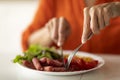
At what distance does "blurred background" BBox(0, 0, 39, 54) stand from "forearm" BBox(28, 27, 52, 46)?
0.32 m

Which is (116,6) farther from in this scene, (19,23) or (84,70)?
(19,23)

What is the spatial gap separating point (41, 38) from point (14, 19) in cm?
40

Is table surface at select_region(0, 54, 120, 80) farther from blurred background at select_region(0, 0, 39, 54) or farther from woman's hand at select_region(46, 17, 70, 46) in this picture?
blurred background at select_region(0, 0, 39, 54)

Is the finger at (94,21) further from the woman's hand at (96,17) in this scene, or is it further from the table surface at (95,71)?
the table surface at (95,71)

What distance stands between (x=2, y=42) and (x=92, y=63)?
82 cm

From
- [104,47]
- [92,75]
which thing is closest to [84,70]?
[92,75]

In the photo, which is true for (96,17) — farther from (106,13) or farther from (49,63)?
(49,63)

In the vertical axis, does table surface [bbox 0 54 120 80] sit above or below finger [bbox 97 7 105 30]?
below

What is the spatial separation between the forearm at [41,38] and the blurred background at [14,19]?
12.7 inches

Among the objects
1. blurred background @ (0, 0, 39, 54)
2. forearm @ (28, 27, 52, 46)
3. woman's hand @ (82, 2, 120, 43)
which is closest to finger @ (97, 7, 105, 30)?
woman's hand @ (82, 2, 120, 43)

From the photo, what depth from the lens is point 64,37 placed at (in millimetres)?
910

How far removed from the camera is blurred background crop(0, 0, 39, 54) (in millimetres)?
1415

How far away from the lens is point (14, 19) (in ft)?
4.76

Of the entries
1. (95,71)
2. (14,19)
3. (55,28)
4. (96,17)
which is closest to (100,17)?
(96,17)
